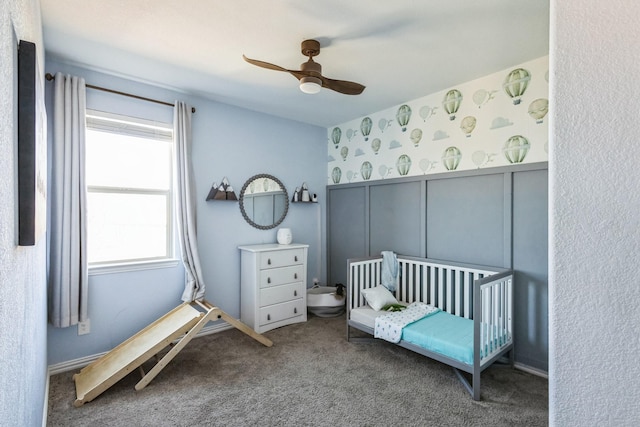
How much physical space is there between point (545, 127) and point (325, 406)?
266 cm

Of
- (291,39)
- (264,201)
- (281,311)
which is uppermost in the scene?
(291,39)

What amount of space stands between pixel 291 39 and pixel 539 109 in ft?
6.64

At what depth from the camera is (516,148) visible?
2727 mm

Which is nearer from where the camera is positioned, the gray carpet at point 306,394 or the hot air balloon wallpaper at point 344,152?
the gray carpet at point 306,394

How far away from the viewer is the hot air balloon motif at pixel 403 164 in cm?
355

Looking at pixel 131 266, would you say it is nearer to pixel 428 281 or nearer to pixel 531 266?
pixel 428 281

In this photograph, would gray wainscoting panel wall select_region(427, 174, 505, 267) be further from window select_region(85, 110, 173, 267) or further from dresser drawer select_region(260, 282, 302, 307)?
window select_region(85, 110, 173, 267)

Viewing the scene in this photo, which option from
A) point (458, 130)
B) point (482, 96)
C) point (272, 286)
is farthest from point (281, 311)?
point (482, 96)

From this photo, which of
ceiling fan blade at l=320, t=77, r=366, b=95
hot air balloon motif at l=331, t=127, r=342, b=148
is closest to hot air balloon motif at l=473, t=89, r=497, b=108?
ceiling fan blade at l=320, t=77, r=366, b=95

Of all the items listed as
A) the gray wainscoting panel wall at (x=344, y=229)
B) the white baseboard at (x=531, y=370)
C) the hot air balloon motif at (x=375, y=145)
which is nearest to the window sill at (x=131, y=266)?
the gray wainscoting panel wall at (x=344, y=229)

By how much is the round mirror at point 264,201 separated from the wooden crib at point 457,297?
1.27 meters

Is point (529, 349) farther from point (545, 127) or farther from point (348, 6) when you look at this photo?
point (348, 6)

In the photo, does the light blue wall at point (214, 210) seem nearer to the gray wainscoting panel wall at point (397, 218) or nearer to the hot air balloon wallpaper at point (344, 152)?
the hot air balloon wallpaper at point (344, 152)

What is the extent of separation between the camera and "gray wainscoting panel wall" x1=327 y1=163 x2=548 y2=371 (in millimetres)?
2604
